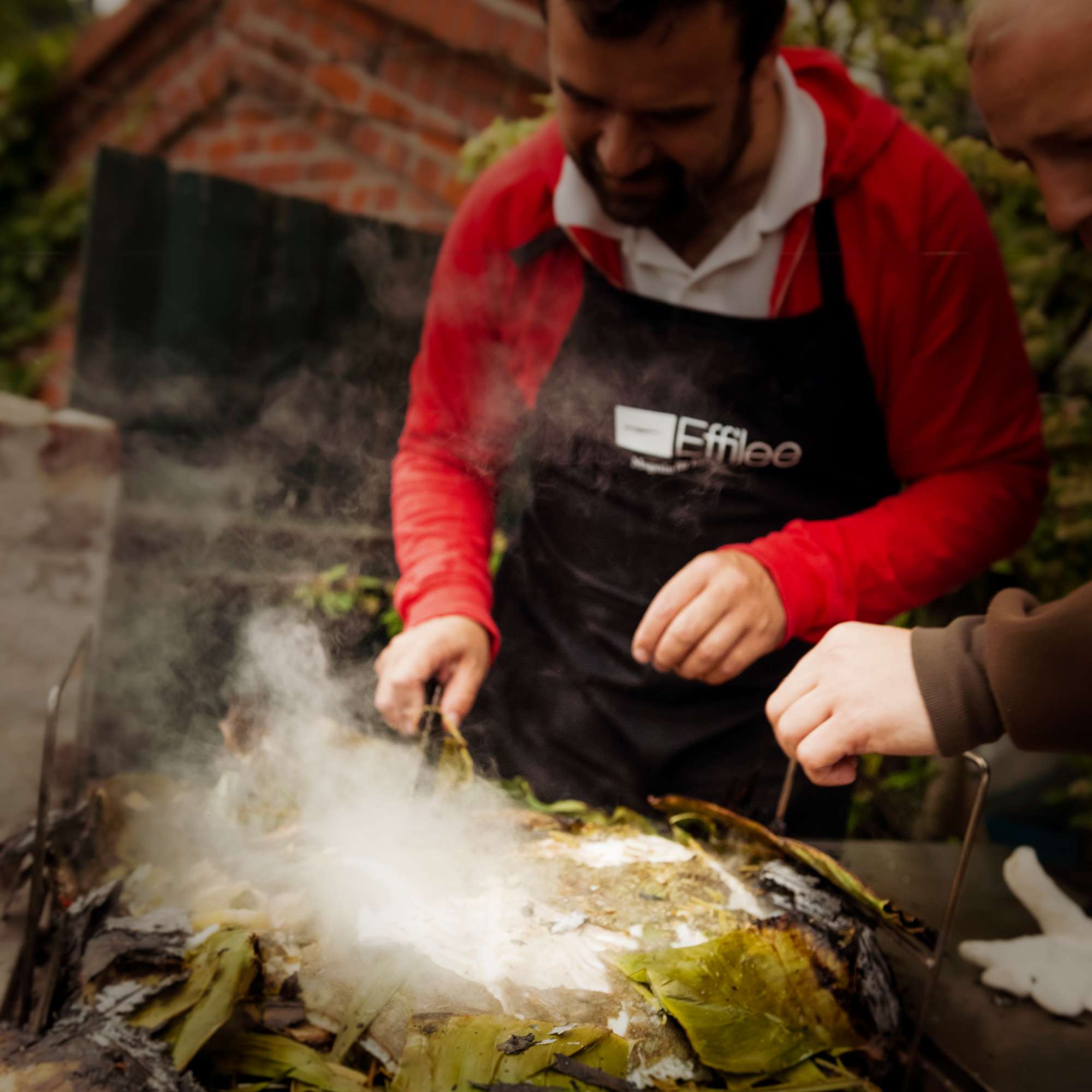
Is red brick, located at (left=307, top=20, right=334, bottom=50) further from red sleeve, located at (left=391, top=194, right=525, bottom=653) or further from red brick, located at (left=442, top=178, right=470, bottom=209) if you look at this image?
red sleeve, located at (left=391, top=194, right=525, bottom=653)

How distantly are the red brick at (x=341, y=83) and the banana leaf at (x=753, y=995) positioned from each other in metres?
3.50

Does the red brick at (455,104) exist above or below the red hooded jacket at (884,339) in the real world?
above

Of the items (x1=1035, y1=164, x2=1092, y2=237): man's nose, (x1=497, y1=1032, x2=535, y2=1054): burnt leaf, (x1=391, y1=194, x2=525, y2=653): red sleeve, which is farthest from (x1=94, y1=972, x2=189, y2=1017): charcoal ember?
(x1=1035, y1=164, x2=1092, y2=237): man's nose

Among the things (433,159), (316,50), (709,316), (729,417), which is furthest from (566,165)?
(316,50)

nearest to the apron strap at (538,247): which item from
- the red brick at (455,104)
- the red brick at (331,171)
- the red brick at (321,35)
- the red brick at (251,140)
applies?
the red brick at (455,104)

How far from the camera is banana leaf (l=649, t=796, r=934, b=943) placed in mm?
1292

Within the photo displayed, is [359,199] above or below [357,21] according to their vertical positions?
below

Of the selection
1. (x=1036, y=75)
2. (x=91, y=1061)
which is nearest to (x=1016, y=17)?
(x=1036, y=75)

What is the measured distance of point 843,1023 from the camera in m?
1.27

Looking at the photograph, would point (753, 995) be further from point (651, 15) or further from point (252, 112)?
point (252, 112)

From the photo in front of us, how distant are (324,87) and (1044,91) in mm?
3400

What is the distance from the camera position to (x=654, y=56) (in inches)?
54.3

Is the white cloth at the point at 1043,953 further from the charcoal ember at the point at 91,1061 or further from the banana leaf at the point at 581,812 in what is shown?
the charcoal ember at the point at 91,1061

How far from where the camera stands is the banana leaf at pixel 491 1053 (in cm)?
104
